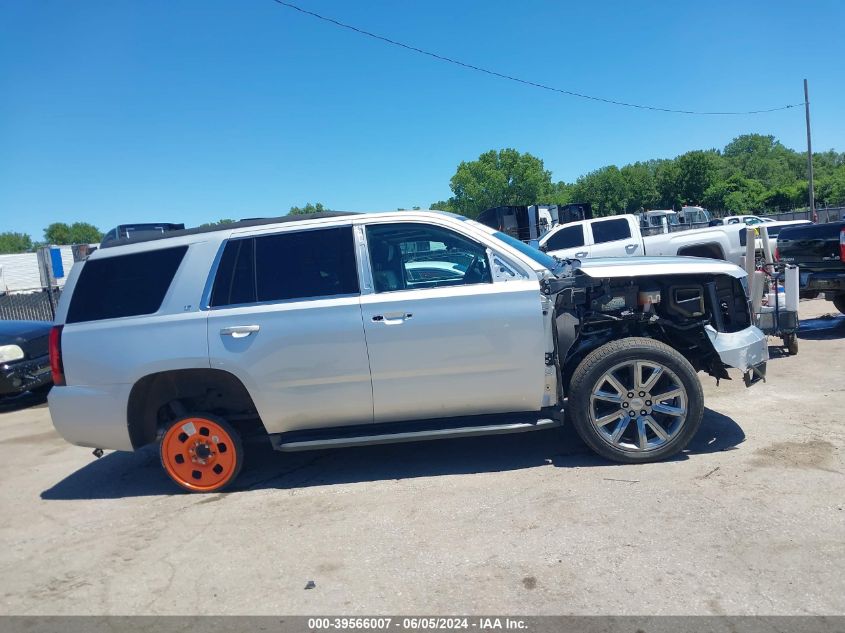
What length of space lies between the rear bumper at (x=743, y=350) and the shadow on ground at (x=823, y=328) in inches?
193

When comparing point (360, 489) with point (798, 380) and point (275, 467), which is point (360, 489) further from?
point (798, 380)

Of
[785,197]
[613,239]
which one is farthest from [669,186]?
[613,239]

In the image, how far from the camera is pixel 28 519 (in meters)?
4.73

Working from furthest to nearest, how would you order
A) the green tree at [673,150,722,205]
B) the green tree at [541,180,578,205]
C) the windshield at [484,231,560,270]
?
1. the green tree at [541,180,578,205]
2. the green tree at [673,150,722,205]
3. the windshield at [484,231,560,270]

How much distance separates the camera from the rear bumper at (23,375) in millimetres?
8398

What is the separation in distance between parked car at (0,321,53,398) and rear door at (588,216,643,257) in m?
10.2

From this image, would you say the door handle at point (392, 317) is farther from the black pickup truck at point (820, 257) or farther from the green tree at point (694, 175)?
the green tree at point (694, 175)

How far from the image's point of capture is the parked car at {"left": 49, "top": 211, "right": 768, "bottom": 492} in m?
4.45

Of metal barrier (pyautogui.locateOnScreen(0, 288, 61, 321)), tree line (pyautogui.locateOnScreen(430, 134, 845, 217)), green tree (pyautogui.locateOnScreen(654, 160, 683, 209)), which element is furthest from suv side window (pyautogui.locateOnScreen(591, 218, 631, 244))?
green tree (pyautogui.locateOnScreen(654, 160, 683, 209))

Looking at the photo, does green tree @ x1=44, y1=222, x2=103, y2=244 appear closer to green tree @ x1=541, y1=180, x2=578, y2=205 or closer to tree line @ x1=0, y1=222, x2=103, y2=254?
tree line @ x1=0, y1=222, x2=103, y2=254

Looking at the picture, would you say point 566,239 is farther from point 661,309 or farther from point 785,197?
point 785,197

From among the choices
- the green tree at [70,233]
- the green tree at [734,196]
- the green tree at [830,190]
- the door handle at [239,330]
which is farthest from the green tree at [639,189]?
the green tree at [70,233]
